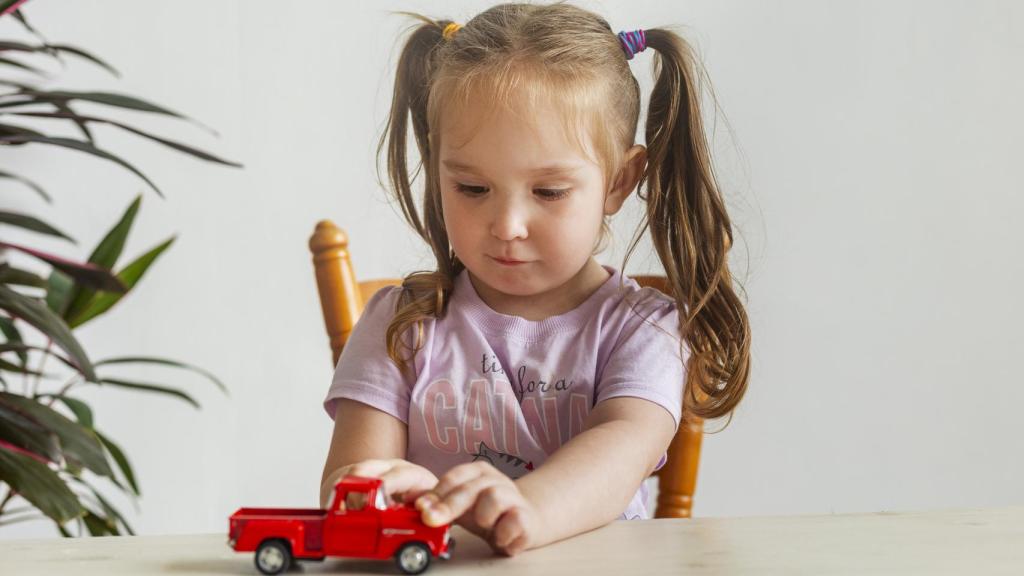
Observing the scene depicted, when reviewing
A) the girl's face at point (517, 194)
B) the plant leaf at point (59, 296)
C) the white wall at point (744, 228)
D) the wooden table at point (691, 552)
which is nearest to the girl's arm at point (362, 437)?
the girl's face at point (517, 194)

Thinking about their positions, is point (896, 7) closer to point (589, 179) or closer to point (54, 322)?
point (589, 179)

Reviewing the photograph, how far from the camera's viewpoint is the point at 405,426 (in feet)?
3.59

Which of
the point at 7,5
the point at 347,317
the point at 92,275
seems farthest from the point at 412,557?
the point at 7,5

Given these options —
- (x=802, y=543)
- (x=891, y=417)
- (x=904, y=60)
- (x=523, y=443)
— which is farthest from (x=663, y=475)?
(x=904, y=60)

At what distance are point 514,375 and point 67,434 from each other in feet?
1.52

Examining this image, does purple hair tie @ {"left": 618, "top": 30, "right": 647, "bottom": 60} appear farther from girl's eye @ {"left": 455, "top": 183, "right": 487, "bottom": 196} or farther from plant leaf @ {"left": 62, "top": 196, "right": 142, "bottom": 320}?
plant leaf @ {"left": 62, "top": 196, "right": 142, "bottom": 320}

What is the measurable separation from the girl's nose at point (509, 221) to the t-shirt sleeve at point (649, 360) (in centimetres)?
17

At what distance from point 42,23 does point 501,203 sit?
5.52 ft

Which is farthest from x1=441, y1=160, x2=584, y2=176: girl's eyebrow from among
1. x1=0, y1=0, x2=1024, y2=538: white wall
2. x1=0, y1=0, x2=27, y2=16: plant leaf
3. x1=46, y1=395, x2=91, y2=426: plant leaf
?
x1=0, y1=0, x2=1024, y2=538: white wall

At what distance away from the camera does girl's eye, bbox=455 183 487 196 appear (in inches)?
39.4

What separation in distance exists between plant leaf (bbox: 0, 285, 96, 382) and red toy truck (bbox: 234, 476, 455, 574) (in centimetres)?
36

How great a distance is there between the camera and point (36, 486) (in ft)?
3.48

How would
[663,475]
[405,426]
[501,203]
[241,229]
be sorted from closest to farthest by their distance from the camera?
[501,203], [405,426], [663,475], [241,229]

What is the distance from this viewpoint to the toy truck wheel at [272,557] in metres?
0.64
